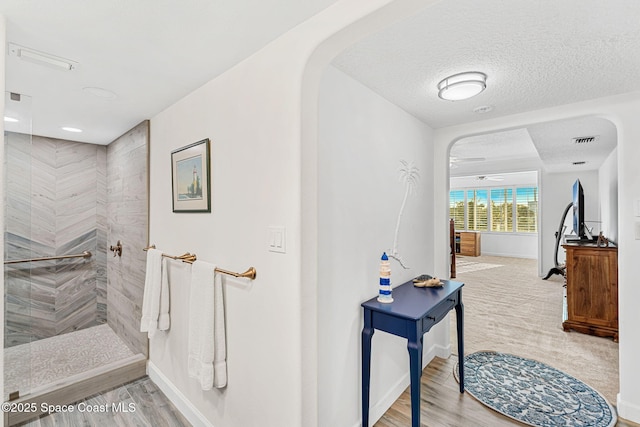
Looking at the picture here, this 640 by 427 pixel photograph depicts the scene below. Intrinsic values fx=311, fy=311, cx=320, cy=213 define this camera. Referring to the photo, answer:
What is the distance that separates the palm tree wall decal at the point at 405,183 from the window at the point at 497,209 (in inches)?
243

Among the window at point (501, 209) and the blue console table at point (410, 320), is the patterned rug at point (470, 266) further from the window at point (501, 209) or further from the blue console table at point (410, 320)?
the blue console table at point (410, 320)

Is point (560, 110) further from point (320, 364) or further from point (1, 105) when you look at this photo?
point (1, 105)

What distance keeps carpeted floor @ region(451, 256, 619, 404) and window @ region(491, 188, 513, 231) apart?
345 cm

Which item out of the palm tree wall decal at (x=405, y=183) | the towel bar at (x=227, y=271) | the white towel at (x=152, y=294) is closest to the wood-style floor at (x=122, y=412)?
the white towel at (x=152, y=294)

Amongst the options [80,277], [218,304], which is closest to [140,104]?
[218,304]

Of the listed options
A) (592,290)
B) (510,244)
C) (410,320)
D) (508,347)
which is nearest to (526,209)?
(510,244)

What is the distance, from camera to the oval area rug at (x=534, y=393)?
1988 mm

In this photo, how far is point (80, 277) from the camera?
10.8 feet

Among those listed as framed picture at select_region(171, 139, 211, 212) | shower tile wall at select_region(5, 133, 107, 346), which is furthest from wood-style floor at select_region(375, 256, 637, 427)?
shower tile wall at select_region(5, 133, 107, 346)

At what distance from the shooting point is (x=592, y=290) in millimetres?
3332

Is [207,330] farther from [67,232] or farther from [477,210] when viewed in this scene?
[477,210]

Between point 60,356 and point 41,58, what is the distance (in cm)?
251

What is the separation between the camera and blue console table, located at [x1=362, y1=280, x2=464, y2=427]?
5.32 ft

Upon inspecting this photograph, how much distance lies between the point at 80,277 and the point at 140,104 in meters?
2.24
